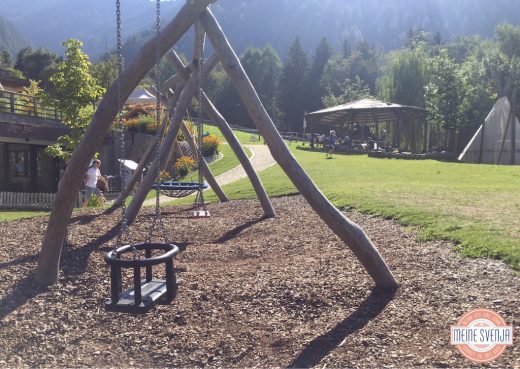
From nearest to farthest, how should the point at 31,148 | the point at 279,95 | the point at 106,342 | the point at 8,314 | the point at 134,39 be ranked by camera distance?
the point at 106,342 < the point at 8,314 < the point at 31,148 < the point at 279,95 < the point at 134,39

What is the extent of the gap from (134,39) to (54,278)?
152086mm

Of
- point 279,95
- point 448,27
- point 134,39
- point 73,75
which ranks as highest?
point 448,27

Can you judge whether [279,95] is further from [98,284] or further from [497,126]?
[98,284]

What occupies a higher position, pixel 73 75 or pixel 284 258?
pixel 73 75

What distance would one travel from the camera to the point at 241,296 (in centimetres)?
564

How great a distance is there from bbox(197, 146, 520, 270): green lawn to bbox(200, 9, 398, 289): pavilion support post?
1.52 m

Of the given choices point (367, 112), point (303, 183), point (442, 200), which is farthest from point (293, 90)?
point (303, 183)

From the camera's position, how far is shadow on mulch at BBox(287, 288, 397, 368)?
13.8 feet

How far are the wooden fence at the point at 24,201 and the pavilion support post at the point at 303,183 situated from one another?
14.7 meters

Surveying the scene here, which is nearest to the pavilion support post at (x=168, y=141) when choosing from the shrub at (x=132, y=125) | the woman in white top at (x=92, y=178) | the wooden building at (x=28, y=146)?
the woman in white top at (x=92, y=178)

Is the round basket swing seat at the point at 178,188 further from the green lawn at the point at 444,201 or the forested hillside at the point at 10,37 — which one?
the forested hillside at the point at 10,37

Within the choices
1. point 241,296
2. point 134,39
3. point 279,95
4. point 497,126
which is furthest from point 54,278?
point 134,39

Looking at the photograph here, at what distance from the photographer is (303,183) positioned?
5.72 m

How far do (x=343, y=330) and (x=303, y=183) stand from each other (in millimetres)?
1708
